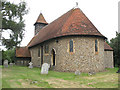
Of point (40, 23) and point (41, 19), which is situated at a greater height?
point (41, 19)

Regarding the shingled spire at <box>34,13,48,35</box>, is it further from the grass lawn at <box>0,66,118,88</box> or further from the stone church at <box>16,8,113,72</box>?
the grass lawn at <box>0,66,118,88</box>

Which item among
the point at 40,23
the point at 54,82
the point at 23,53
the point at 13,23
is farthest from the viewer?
the point at 40,23

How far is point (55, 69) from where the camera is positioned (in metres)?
17.3

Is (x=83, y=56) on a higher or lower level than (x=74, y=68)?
higher

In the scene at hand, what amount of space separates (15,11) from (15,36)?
2.92 meters

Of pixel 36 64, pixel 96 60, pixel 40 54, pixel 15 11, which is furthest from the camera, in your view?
pixel 36 64

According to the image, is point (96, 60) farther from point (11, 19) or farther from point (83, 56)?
point (11, 19)

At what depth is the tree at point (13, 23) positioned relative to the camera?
1497 centimetres

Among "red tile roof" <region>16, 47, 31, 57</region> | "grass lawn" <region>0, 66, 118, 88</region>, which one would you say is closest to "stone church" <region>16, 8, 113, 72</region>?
"grass lawn" <region>0, 66, 118, 88</region>

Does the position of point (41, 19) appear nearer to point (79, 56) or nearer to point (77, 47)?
point (77, 47)

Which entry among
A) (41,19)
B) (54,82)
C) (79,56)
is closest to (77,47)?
(79,56)

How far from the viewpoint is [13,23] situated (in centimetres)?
1500

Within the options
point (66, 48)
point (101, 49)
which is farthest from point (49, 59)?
point (101, 49)

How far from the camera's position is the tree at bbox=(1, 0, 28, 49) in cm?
1497
